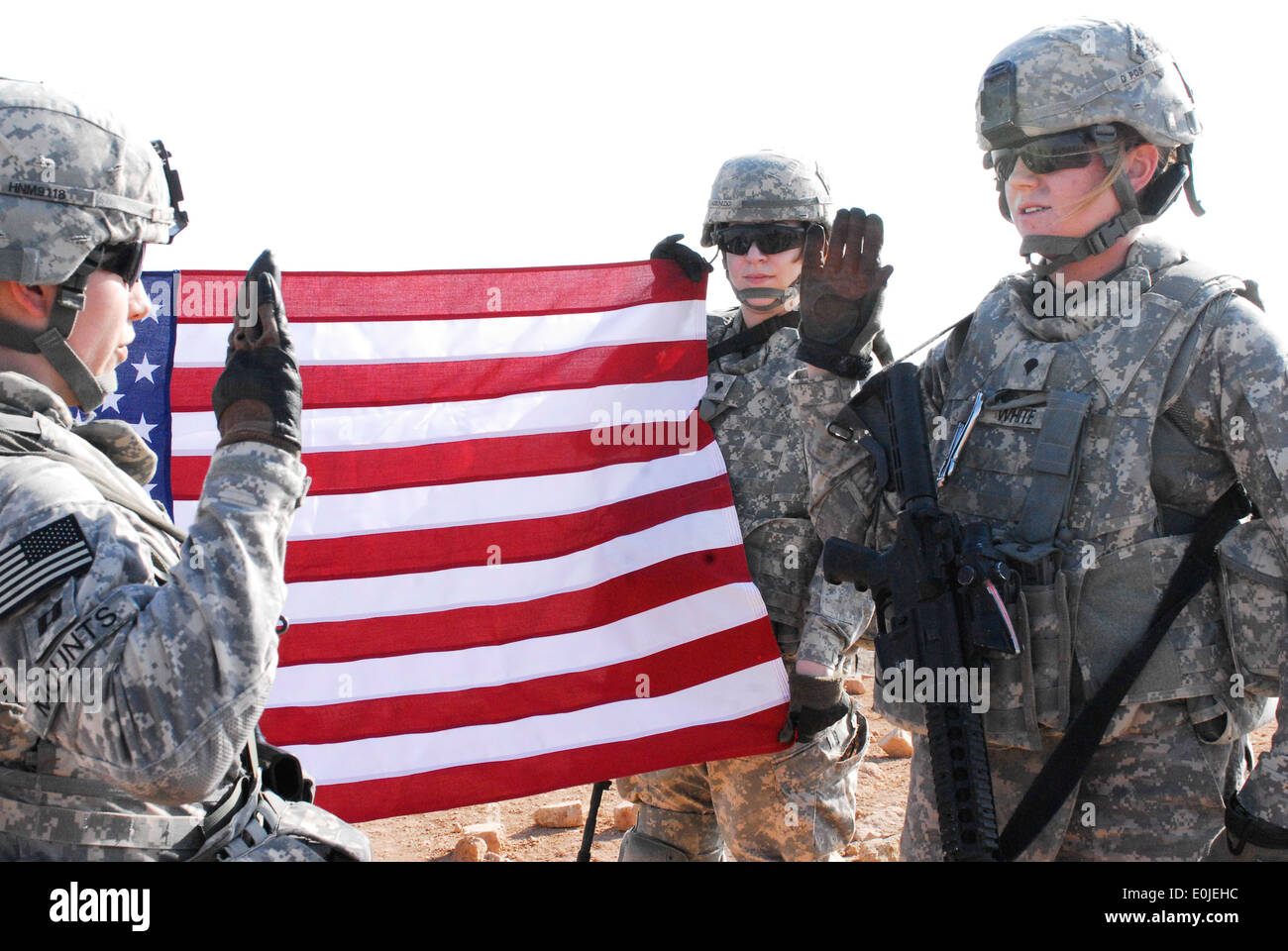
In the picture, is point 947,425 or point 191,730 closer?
point 191,730

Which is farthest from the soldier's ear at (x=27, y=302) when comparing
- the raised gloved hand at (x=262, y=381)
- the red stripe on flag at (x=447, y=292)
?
the red stripe on flag at (x=447, y=292)

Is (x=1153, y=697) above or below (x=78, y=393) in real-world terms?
below

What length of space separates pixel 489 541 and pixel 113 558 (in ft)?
8.12

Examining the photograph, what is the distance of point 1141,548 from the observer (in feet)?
8.89

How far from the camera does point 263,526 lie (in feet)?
6.23

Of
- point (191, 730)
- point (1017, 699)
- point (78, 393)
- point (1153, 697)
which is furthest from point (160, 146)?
point (1153, 697)

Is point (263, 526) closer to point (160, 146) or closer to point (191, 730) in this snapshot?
point (191, 730)

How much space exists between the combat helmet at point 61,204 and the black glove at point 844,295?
181 cm

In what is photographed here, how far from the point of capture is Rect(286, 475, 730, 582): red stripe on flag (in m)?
4.15

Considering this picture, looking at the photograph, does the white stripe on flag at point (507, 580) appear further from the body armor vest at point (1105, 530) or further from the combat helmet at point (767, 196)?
the body armor vest at point (1105, 530)

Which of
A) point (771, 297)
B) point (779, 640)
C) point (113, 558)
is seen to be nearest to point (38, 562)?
point (113, 558)

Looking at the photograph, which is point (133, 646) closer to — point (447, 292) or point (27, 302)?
point (27, 302)

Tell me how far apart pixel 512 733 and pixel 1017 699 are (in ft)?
6.66

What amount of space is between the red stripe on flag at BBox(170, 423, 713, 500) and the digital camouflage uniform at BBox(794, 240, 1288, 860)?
1791 mm
